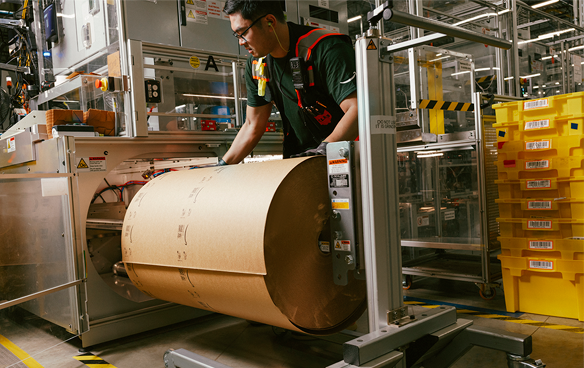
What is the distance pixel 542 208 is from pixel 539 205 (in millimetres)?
33

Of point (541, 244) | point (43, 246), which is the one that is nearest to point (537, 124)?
point (541, 244)

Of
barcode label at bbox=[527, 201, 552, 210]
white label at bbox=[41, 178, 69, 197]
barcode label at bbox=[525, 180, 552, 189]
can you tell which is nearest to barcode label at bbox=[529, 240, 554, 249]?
barcode label at bbox=[527, 201, 552, 210]

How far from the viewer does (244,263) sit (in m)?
1.69

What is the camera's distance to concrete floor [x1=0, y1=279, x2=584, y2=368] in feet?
8.21

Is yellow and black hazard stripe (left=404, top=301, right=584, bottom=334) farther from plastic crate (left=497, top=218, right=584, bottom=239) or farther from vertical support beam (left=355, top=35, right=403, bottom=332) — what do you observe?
vertical support beam (left=355, top=35, right=403, bottom=332)

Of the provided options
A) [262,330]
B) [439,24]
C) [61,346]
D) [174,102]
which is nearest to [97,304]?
[61,346]

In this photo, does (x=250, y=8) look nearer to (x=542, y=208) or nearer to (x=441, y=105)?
(x=441, y=105)

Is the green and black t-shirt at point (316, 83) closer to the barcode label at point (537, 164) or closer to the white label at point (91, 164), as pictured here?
the white label at point (91, 164)

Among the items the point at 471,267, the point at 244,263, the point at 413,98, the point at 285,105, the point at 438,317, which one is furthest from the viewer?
the point at 471,267

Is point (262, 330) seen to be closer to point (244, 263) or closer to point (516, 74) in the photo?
point (244, 263)

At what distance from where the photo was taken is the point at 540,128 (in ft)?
10.4

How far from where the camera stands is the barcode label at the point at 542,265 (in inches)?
121

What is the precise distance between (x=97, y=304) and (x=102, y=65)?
186cm

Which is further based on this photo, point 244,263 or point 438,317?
point 438,317
